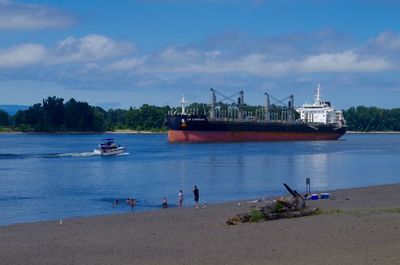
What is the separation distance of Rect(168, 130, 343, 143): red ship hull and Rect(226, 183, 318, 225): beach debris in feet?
312

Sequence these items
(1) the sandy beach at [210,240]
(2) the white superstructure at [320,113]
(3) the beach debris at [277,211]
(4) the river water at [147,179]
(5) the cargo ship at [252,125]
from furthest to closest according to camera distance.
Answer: (2) the white superstructure at [320,113] < (5) the cargo ship at [252,125] < (4) the river water at [147,179] < (3) the beach debris at [277,211] < (1) the sandy beach at [210,240]

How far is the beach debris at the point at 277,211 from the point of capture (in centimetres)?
2278

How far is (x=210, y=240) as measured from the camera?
19609mm

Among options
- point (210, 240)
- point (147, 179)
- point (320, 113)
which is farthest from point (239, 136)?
point (210, 240)

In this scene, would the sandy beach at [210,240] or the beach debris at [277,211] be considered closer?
the sandy beach at [210,240]

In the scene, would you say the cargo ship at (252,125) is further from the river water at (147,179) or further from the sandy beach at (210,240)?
the sandy beach at (210,240)

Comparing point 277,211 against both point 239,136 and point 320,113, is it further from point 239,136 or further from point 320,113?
point 320,113

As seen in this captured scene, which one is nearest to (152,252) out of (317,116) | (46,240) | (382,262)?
(46,240)

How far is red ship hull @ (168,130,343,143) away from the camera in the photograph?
120688 mm

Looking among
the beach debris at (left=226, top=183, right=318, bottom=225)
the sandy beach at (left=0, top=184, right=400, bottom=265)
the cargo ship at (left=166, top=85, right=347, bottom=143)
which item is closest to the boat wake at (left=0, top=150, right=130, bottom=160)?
the cargo ship at (left=166, top=85, right=347, bottom=143)

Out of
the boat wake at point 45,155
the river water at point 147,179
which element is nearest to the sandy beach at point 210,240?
the river water at point 147,179

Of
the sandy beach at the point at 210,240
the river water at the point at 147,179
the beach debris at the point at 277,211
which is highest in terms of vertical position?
the beach debris at the point at 277,211

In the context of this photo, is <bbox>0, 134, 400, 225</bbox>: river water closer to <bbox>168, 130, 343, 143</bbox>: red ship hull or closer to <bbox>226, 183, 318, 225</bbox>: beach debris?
<bbox>226, 183, 318, 225</bbox>: beach debris

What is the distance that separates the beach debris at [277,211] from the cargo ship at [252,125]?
3582 inches
